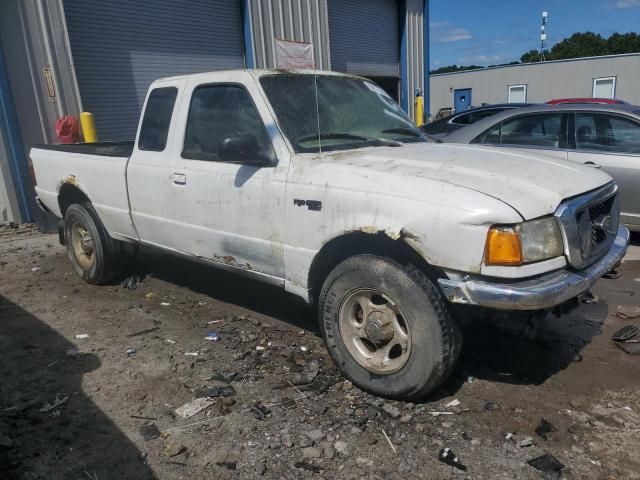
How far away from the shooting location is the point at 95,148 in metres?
5.34

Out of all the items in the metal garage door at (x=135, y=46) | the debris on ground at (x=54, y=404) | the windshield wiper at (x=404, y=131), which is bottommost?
the debris on ground at (x=54, y=404)

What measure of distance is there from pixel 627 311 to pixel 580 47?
72038mm

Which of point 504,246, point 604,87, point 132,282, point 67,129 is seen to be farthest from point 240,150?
point 604,87

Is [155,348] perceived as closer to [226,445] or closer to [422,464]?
[226,445]

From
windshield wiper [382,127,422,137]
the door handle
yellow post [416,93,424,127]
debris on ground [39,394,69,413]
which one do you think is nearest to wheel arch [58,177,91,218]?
the door handle

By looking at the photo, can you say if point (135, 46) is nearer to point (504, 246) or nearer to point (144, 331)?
point (144, 331)

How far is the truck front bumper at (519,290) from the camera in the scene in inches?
101

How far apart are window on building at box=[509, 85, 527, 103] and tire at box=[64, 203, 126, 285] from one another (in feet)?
102

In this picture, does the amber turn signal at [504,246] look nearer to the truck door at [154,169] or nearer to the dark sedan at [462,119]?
the truck door at [154,169]

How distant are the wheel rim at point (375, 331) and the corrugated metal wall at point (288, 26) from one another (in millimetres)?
8935

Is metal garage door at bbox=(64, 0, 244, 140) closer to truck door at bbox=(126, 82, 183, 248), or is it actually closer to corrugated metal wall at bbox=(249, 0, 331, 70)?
corrugated metal wall at bbox=(249, 0, 331, 70)

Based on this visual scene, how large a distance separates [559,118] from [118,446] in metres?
5.66

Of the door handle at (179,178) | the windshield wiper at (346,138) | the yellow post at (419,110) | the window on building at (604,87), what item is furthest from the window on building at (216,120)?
the window on building at (604,87)

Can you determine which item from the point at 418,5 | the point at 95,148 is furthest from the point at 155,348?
the point at 418,5
